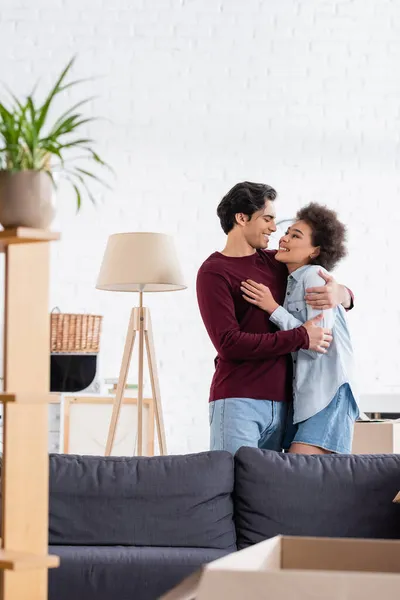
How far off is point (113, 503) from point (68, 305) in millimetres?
3283

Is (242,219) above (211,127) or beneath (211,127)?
beneath

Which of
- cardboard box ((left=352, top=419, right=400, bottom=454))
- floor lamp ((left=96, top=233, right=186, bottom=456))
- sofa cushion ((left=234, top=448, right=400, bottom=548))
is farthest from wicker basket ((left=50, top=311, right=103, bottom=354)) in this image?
sofa cushion ((left=234, top=448, right=400, bottom=548))

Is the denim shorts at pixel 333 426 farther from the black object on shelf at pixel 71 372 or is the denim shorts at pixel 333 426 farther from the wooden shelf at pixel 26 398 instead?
the black object on shelf at pixel 71 372

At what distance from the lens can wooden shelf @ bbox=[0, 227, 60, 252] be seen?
4.93ft

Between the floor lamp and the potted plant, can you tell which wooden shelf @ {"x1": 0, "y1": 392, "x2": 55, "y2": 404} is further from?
the floor lamp

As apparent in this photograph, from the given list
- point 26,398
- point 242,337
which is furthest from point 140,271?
point 26,398

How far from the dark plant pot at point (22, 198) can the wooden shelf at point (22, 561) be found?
55 cm

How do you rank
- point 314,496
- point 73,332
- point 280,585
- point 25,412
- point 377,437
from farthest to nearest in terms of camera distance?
point 73,332, point 377,437, point 314,496, point 25,412, point 280,585

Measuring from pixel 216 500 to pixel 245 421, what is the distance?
0.31m

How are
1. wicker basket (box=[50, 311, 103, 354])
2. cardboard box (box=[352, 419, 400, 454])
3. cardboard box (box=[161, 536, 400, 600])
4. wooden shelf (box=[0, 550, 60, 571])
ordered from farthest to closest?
wicker basket (box=[50, 311, 103, 354]), cardboard box (box=[352, 419, 400, 454]), wooden shelf (box=[0, 550, 60, 571]), cardboard box (box=[161, 536, 400, 600])

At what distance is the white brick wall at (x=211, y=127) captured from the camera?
19.9 feet

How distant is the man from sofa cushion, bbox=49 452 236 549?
0.21 meters

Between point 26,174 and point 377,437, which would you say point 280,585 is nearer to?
point 26,174

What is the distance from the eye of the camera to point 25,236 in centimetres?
150
